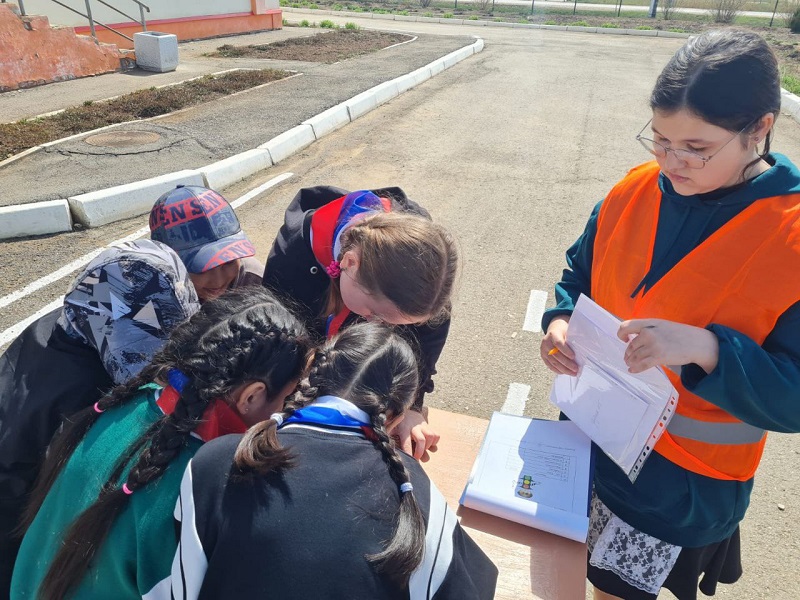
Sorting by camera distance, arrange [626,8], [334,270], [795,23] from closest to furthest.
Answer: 1. [334,270]
2. [795,23]
3. [626,8]

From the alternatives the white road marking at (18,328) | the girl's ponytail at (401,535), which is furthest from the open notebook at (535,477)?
the white road marking at (18,328)

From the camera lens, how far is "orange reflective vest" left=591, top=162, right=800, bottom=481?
1434mm

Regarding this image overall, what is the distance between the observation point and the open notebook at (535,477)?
1638 mm

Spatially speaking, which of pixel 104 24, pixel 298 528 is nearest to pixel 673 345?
pixel 298 528

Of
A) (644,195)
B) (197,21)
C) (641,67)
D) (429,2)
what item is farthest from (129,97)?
(429,2)

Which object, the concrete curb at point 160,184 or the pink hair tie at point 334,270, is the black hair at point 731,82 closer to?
the pink hair tie at point 334,270

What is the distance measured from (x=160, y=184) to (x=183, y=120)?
2641 mm

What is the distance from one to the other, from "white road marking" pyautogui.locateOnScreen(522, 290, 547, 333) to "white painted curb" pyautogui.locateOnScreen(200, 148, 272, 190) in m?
3.34

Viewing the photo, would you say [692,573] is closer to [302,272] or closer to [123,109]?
[302,272]

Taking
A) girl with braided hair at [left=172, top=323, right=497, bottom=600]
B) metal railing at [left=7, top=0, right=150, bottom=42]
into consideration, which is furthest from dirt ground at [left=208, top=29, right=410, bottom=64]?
girl with braided hair at [left=172, top=323, right=497, bottom=600]

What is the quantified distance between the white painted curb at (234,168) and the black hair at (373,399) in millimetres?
5212

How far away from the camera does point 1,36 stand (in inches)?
347

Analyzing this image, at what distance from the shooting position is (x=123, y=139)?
7.17 m

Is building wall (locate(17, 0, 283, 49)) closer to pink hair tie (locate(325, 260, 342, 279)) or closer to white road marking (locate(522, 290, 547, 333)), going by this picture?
white road marking (locate(522, 290, 547, 333))
